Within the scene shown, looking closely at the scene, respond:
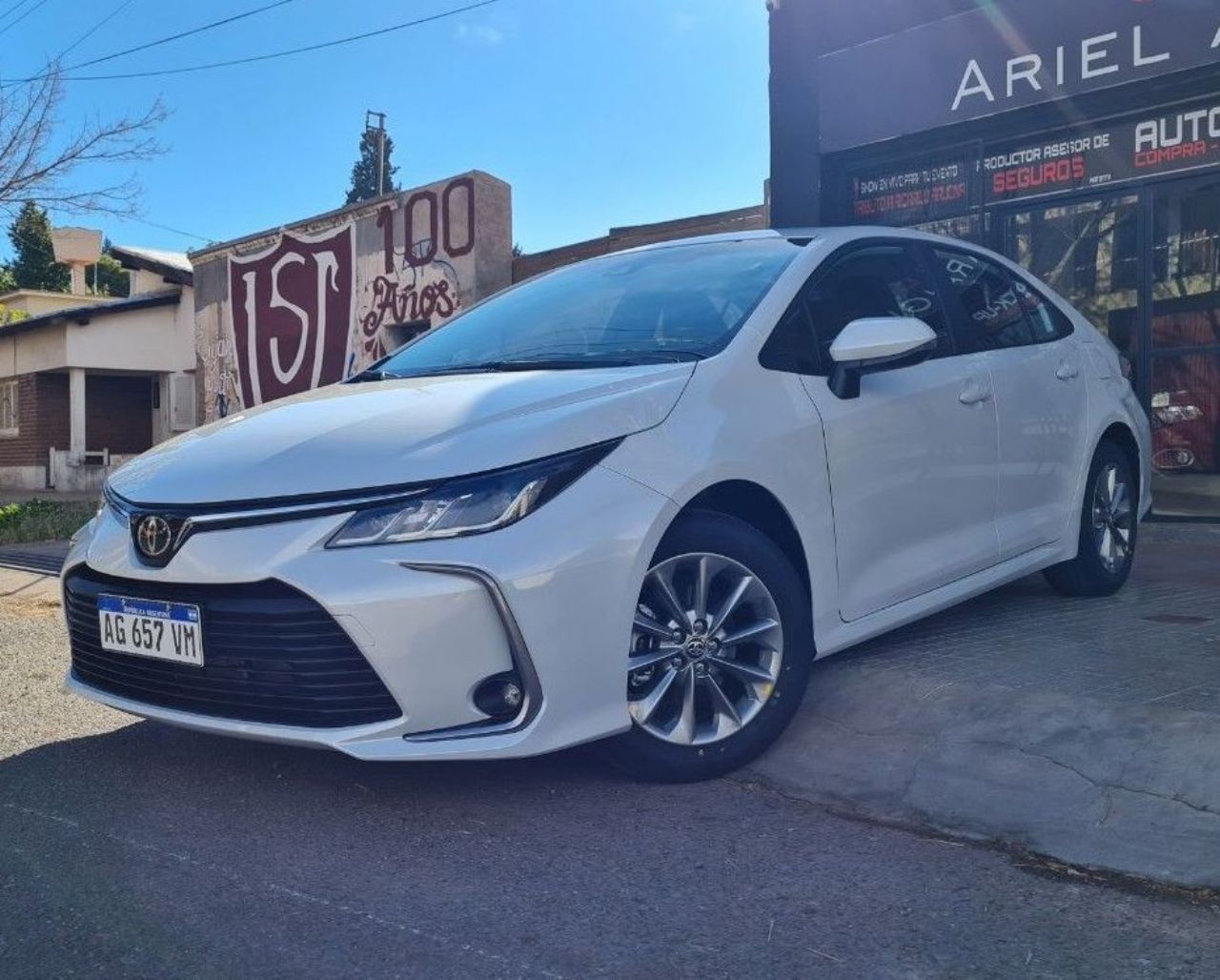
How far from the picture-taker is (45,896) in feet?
8.96

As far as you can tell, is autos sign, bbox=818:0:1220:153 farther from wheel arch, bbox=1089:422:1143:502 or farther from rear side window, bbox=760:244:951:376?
rear side window, bbox=760:244:951:376

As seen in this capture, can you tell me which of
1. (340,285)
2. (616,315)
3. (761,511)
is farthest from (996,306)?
(340,285)

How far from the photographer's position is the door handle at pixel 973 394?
444 centimetres

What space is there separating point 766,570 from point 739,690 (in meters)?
0.36

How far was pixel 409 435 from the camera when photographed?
3174 mm

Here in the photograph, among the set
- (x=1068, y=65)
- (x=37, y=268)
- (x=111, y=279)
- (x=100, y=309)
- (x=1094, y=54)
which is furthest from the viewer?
(x=111, y=279)

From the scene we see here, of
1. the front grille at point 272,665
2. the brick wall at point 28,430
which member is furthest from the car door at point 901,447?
the brick wall at point 28,430

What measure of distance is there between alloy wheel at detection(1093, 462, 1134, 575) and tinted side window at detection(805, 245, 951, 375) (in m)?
1.31

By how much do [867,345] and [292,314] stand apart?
1250cm

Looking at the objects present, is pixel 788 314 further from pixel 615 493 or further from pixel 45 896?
pixel 45 896

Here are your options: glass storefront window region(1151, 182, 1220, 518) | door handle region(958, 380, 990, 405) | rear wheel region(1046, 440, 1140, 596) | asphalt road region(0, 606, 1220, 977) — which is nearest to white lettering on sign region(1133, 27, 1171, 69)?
glass storefront window region(1151, 182, 1220, 518)

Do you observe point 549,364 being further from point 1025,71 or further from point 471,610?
point 1025,71

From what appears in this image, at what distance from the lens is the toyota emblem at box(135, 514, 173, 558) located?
3.19 m

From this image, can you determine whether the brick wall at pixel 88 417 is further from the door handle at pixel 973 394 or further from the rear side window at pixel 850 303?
the door handle at pixel 973 394
